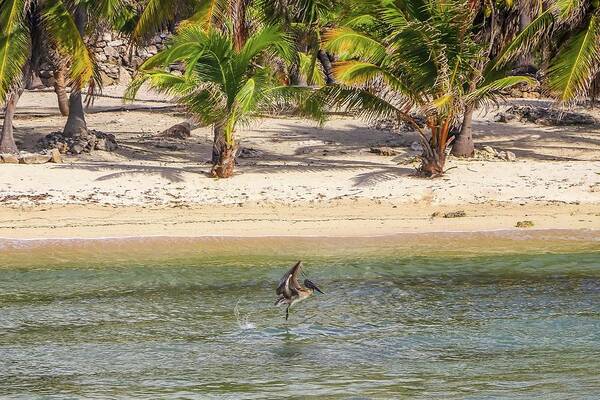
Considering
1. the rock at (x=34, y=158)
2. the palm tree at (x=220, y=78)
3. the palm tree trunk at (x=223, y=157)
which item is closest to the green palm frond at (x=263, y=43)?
the palm tree at (x=220, y=78)

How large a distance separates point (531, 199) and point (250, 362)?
8.61 m

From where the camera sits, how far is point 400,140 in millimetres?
25000

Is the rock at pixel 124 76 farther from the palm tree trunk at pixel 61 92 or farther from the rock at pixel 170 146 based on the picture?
the rock at pixel 170 146

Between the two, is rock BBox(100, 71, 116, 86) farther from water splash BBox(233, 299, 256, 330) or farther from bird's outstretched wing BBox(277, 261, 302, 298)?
bird's outstretched wing BBox(277, 261, 302, 298)

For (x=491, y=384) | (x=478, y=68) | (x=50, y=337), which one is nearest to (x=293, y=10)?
(x=478, y=68)

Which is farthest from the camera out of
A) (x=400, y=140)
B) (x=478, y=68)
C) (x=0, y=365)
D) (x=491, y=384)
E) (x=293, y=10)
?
(x=400, y=140)

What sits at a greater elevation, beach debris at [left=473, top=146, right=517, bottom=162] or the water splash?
beach debris at [left=473, top=146, right=517, bottom=162]

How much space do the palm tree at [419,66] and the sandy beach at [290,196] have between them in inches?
46.7

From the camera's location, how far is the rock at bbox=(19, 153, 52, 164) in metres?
20.3

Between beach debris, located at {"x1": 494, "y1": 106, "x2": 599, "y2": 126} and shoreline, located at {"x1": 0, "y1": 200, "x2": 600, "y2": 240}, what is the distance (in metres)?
9.69

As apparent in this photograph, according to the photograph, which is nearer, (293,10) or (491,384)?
(491,384)

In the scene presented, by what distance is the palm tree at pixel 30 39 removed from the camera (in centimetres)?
2031

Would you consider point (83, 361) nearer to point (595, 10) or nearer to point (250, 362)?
point (250, 362)

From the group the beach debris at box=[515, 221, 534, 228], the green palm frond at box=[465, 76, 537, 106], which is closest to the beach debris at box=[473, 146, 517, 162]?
the green palm frond at box=[465, 76, 537, 106]
